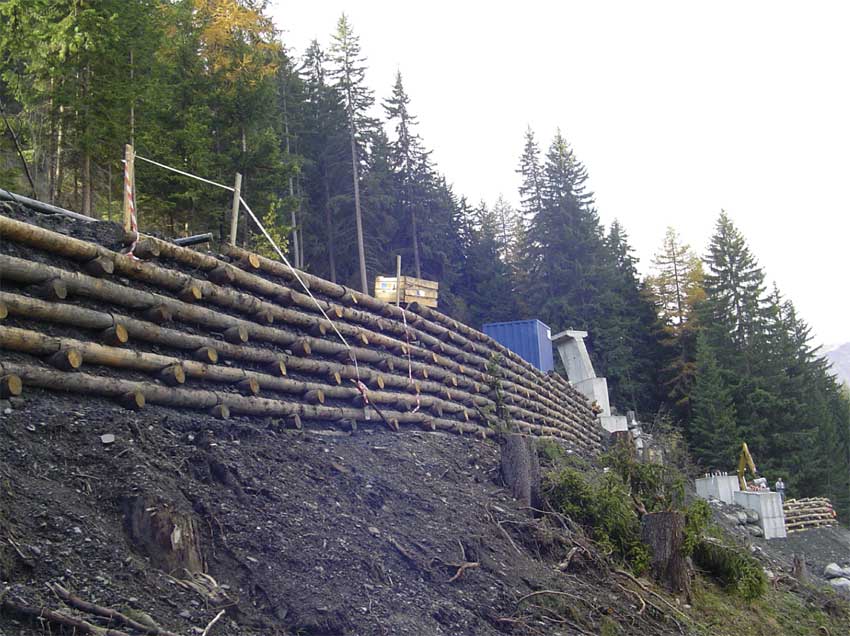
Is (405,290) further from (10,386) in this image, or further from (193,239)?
(10,386)

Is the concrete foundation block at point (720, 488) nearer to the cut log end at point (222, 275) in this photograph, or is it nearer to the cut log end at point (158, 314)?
the cut log end at point (222, 275)

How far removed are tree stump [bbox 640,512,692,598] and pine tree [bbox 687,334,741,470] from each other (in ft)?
90.2

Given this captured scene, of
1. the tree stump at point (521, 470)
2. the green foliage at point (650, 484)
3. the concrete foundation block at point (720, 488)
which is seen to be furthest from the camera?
the concrete foundation block at point (720, 488)

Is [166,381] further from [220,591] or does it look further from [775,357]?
[775,357]

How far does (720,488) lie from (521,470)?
→ 1593cm

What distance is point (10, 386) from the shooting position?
4652 mm

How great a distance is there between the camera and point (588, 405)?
Result: 2091cm

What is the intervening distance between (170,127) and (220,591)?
1628 cm

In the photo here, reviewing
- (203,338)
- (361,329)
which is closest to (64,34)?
(361,329)

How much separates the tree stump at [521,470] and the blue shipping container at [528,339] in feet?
43.7

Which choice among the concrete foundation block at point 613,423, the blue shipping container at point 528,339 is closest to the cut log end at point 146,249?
the blue shipping container at point 528,339

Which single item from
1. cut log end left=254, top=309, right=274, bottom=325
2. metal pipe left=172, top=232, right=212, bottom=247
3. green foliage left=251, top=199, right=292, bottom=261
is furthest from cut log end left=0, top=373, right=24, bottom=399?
green foliage left=251, top=199, right=292, bottom=261

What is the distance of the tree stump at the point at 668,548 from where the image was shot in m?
7.60

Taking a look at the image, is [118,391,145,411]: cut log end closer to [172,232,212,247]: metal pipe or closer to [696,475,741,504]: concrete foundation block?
[172,232,212,247]: metal pipe
